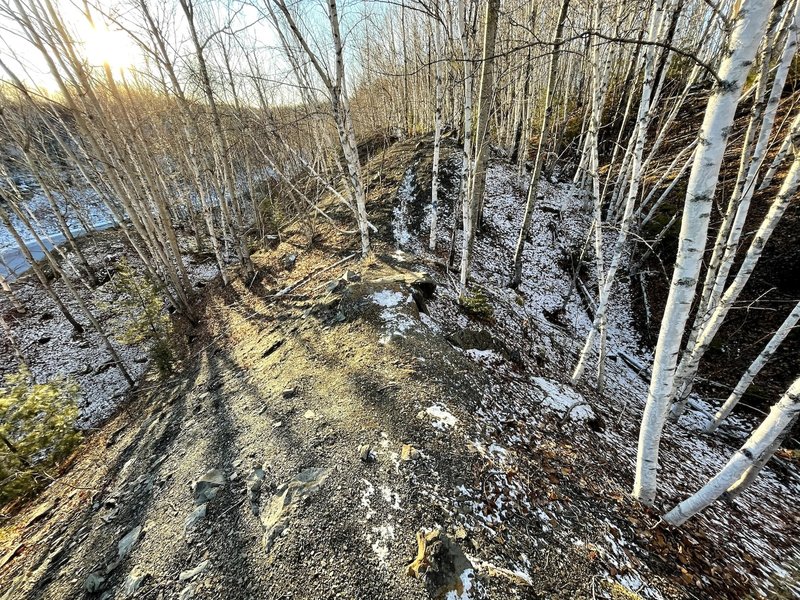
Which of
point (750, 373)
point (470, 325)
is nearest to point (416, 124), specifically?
point (470, 325)

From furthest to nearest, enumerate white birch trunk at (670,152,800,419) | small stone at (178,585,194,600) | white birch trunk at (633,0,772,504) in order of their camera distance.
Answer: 1. white birch trunk at (670,152,800,419)
2. small stone at (178,585,194,600)
3. white birch trunk at (633,0,772,504)

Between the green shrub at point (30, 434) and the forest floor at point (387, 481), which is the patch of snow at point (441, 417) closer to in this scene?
the forest floor at point (387, 481)

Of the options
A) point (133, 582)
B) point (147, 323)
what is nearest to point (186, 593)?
point (133, 582)

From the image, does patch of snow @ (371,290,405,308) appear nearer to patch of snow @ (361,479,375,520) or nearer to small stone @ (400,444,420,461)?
small stone @ (400,444,420,461)

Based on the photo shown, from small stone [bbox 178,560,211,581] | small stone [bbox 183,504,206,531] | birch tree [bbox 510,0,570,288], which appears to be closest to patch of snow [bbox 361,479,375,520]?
small stone [bbox 178,560,211,581]

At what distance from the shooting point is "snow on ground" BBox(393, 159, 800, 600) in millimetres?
3371

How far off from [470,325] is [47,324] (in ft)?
50.4

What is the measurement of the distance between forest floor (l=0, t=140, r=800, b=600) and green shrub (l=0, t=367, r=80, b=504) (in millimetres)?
427

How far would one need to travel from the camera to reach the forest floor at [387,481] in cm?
299

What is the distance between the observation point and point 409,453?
3.73 m

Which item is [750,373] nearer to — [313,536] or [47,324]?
[313,536]

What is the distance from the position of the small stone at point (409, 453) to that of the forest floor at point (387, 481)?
2 cm

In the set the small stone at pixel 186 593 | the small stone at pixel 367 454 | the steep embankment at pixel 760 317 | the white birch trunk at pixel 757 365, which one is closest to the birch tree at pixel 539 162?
the steep embankment at pixel 760 317

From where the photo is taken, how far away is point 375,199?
42.3 feet
